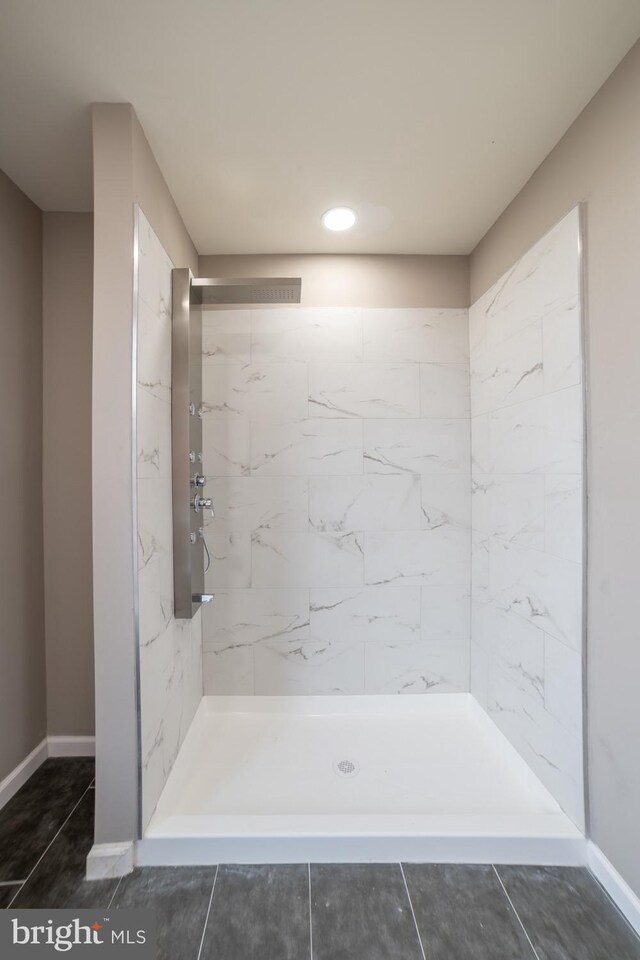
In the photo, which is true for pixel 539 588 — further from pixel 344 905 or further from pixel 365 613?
pixel 344 905

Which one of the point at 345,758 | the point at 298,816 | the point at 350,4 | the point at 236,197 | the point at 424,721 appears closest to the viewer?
the point at 350,4

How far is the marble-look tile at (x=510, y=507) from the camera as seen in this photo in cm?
166

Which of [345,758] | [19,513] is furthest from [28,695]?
[345,758]

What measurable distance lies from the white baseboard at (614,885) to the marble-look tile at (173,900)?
1.23 m

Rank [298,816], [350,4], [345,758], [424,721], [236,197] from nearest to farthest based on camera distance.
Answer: [350,4], [298,816], [236,197], [345,758], [424,721]

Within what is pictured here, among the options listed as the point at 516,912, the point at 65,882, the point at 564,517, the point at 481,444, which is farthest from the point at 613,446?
the point at 65,882

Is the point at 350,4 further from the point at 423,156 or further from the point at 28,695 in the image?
the point at 28,695

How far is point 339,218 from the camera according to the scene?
1.92 metres

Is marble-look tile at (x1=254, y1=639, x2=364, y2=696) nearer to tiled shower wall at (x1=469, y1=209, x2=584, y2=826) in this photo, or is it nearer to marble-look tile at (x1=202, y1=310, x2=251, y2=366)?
tiled shower wall at (x1=469, y1=209, x2=584, y2=826)

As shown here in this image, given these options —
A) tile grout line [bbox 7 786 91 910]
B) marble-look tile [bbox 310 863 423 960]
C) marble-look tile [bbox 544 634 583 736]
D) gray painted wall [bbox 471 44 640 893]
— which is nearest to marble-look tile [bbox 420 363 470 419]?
gray painted wall [bbox 471 44 640 893]

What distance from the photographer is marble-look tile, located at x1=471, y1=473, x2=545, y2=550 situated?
166 cm

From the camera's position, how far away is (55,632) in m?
1.95

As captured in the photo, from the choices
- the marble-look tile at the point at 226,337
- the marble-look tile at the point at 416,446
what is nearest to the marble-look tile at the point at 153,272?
the marble-look tile at the point at 226,337

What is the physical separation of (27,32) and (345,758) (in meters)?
2.77
